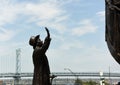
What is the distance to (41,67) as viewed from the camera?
10422 millimetres

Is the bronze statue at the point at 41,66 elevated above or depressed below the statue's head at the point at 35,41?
below

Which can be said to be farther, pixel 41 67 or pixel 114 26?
pixel 41 67

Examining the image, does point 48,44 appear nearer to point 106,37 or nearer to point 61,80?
point 106,37

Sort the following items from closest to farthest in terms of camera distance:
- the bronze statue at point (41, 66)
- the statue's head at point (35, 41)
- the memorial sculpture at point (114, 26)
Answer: the memorial sculpture at point (114, 26), the bronze statue at point (41, 66), the statue's head at point (35, 41)

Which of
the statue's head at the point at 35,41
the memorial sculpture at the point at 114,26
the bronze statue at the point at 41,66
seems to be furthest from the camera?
the statue's head at the point at 35,41

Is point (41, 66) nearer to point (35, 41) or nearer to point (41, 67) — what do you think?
point (41, 67)

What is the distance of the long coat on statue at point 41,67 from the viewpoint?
10.4 m

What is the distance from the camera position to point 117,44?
213 inches

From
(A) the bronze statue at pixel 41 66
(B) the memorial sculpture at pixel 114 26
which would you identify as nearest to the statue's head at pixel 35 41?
(A) the bronze statue at pixel 41 66

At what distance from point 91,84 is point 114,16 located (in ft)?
269

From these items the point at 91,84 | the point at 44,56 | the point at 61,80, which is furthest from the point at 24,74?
the point at 44,56

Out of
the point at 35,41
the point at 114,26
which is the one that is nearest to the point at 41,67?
the point at 35,41

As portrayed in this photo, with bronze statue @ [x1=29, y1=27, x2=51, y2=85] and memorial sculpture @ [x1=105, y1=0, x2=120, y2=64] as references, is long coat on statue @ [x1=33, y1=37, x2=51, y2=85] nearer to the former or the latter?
bronze statue @ [x1=29, y1=27, x2=51, y2=85]

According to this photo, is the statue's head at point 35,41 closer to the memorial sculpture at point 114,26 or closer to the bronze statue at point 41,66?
the bronze statue at point 41,66
